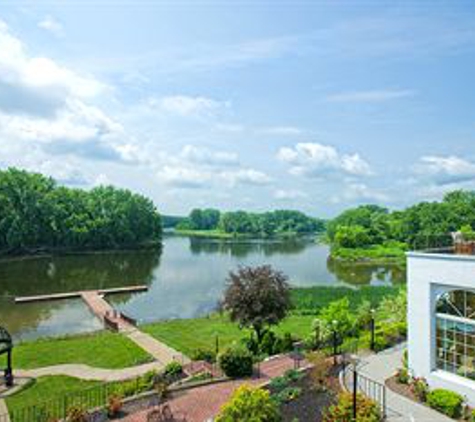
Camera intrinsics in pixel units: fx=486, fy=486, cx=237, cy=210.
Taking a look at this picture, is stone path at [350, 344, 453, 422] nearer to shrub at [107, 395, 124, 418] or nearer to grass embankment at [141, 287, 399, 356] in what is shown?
grass embankment at [141, 287, 399, 356]

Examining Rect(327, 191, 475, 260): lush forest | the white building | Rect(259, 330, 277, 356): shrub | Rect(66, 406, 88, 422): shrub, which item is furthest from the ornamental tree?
Rect(327, 191, 475, 260): lush forest

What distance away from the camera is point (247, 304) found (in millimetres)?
21594

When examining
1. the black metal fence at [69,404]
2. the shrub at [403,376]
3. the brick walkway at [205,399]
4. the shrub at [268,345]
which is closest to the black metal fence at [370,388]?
the shrub at [403,376]

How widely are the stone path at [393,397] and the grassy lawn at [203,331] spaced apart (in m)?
7.02

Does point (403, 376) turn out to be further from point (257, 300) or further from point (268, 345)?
point (257, 300)

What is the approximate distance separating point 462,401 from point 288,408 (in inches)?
196

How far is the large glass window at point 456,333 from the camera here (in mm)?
14155

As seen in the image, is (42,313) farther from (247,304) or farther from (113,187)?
(113,187)

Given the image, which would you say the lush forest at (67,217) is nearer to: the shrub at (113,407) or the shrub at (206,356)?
the shrub at (206,356)

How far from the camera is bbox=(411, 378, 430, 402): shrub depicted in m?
14.8

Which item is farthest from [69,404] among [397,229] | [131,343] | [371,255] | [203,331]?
[397,229]

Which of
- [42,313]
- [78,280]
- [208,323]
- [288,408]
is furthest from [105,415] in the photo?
[78,280]

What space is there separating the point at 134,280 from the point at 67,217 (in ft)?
126

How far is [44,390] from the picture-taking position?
18125 mm
